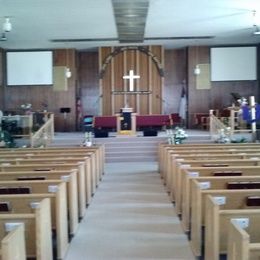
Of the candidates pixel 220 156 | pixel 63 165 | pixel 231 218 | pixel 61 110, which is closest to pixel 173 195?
pixel 220 156

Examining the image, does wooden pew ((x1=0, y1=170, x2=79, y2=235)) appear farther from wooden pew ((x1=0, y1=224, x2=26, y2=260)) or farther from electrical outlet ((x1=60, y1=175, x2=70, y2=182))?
wooden pew ((x1=0, y1=224, x2=26, y2=260))

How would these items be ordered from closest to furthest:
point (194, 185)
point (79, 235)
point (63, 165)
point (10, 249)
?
point (10, 249) < point (194, 185) < point (79, 235) < point (63, 165)

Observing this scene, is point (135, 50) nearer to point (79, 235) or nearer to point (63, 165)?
point (63, 165)

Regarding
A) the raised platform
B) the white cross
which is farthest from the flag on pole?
the raised platform

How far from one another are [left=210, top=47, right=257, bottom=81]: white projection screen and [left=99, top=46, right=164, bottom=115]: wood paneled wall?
2.23 metres

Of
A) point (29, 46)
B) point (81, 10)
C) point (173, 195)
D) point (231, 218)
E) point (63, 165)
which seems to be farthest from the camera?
point (29, 46)

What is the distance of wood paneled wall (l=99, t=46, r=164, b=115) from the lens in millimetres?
16781

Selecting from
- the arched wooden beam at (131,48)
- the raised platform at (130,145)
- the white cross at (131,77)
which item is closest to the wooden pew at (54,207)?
the raised platform at (130,145)

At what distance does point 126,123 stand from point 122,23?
3161mm

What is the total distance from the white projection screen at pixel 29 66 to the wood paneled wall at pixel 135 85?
2.24m

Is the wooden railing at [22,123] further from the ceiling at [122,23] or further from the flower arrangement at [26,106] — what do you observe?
the flower arrangement at [26,106]

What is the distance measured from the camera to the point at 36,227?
9.39 ft

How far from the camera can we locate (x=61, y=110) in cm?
1636

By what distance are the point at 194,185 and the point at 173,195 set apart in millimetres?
2015
